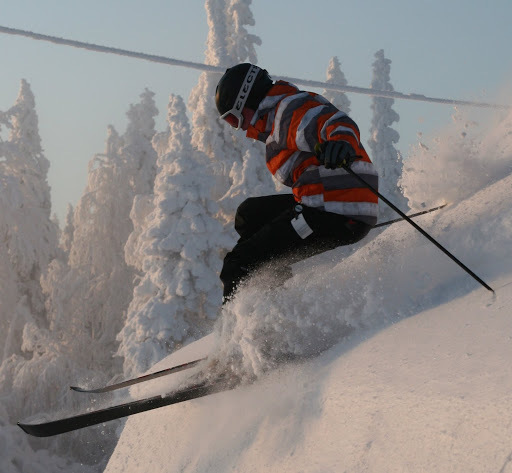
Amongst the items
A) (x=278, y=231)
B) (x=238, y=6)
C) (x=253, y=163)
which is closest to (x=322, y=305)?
(x=278, y=231)

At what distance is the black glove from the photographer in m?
3.45

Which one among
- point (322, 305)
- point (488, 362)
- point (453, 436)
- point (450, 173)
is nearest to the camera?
point (453, 436)

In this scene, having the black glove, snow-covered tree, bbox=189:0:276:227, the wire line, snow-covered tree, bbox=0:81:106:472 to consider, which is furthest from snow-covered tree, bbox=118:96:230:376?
the black glove

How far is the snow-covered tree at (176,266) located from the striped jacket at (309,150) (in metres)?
13.1

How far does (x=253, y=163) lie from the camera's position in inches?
880

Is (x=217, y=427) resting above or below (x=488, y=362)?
below

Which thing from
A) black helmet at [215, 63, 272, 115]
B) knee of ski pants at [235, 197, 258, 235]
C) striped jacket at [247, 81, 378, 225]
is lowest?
knee of ski pants at [235, 197, 258, 235]

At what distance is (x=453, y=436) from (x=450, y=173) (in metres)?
3.09

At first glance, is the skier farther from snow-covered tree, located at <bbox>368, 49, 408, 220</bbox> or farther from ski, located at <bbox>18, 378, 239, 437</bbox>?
snow-covered tree, located at <bbox>368, 49, 408, 220</bbox>

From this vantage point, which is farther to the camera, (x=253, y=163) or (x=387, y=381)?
(x=253, y=163)

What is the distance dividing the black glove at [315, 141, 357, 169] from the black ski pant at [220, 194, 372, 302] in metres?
0.66

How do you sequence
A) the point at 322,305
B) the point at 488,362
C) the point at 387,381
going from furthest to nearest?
the point at 322,305, the point at 387,381, the point at 488,362

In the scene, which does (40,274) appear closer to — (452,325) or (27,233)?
(27,233)

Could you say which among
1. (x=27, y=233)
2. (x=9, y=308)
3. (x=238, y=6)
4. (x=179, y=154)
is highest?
(x=238, y=6)
